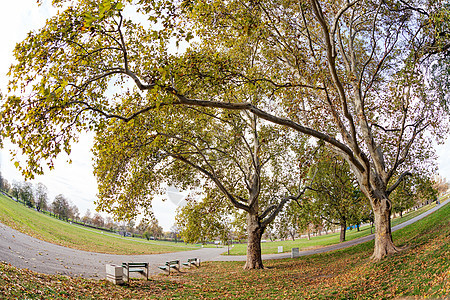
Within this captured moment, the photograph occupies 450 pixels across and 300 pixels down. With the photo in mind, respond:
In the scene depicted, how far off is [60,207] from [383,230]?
83.1 meters

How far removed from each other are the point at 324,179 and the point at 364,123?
1428 centimetres

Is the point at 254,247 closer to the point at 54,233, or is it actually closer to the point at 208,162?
the point at 208,162

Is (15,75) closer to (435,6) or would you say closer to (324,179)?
(435,6)

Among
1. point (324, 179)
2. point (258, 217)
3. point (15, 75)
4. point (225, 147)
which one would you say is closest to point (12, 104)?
point (15, 75)

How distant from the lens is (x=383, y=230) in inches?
469

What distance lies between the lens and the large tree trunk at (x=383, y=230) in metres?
11.6

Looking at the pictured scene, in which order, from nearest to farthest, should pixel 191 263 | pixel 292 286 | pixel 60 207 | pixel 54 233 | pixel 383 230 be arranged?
pixel 292 286, pixel 383 230, pixel 191 263, pixel 54 233, pixel 60 207

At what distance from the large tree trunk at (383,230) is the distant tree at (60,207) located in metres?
80.8

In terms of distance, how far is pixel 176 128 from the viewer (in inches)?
591

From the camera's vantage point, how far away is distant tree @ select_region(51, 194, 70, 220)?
72.5 m

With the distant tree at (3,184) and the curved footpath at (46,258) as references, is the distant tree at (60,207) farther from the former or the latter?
the curved footpath at (46,258)

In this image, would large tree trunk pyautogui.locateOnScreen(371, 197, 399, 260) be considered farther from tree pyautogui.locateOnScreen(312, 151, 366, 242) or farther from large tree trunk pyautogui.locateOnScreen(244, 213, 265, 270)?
large tree trunk pyautogui.locateOnScreen(244, 213, 265, 270)

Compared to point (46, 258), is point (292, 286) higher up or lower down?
lower down

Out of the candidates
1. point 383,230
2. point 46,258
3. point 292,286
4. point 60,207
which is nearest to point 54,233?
point 46,258
